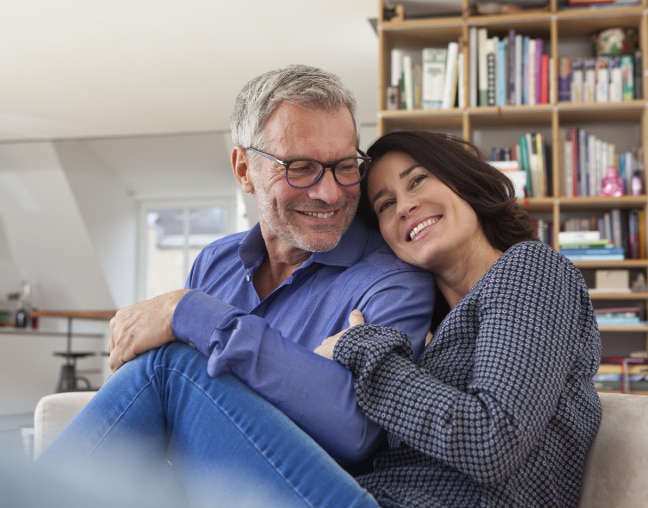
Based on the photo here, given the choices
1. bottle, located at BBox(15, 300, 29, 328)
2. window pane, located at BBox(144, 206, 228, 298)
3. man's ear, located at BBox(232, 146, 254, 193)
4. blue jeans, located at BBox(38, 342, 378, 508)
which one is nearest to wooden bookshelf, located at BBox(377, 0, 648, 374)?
man's ear, located at BBox(232, 146, 254, 193)

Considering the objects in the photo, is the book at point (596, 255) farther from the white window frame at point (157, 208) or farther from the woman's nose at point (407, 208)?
the white window frame at point (157, 208)

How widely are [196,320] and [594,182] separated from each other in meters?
3.43

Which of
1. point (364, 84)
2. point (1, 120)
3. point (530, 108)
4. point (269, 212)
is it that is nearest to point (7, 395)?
point (1, 120)

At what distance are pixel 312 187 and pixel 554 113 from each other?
2.95m

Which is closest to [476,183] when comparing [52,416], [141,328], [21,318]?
[141,328]

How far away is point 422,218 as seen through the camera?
1589 mm

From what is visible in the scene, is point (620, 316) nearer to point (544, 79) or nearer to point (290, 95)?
point (544, 79)

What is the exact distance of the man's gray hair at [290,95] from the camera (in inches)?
65.4

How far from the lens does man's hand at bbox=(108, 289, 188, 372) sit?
50.8 inches

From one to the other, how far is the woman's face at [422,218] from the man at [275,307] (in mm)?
46

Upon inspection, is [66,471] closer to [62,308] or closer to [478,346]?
[478,346]

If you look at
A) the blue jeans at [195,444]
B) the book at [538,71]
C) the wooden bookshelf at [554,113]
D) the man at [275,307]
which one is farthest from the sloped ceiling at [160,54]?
the blue jeans at [195,444]

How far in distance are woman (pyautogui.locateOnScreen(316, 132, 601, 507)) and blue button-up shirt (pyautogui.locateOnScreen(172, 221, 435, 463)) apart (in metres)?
0.05

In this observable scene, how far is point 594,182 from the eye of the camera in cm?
430
